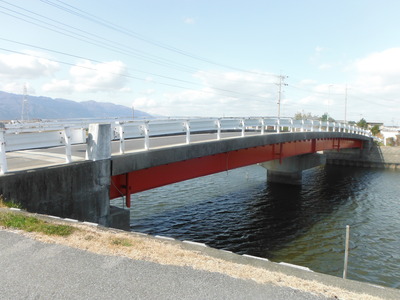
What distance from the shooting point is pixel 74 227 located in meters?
5.61

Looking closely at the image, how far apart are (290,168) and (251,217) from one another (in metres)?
11.0

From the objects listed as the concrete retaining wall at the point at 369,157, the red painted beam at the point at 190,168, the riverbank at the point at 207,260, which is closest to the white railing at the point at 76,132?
the red painted beam at the point at 190,168

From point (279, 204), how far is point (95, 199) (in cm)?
1620

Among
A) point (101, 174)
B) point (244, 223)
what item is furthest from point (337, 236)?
point (101, 174)

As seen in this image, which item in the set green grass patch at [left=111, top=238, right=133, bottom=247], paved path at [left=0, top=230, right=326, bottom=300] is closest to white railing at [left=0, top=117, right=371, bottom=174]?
paved path at [left=0, top=230, right=326, bottom=300]

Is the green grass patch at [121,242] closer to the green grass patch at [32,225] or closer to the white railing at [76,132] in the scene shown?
the green grass patch at [32,225]

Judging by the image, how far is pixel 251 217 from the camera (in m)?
18.4

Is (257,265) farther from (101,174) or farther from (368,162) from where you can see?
(368,162)

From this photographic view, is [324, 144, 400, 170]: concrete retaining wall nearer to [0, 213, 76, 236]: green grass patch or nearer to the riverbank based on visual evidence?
the riverbank

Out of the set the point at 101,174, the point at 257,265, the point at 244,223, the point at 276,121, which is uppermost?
the point at 276,121

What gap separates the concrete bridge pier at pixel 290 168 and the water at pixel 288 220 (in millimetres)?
824

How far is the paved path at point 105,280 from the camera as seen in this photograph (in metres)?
3.70

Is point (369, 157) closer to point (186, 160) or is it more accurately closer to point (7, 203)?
point (186, 160)

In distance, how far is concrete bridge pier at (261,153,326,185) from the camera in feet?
91.1
